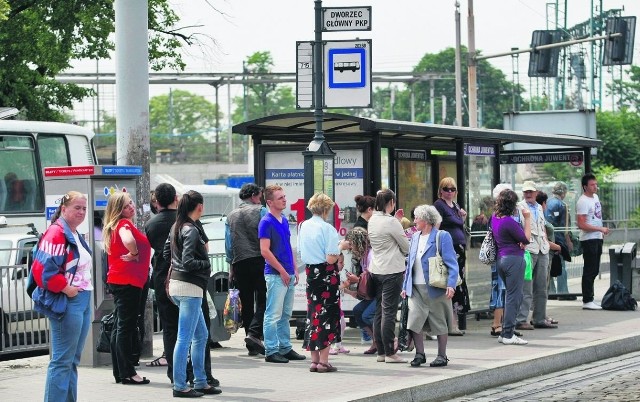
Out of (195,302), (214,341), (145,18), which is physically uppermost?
(145,18)

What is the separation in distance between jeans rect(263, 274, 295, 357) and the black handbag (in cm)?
174

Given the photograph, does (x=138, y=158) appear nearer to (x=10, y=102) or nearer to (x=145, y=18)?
(x=145, y=18)

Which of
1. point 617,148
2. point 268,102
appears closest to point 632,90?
point 268,102

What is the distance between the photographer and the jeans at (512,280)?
1393cm

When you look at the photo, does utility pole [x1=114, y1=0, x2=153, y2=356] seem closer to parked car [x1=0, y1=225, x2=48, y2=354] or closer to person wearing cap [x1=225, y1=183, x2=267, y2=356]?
person wearing cap [x1=225, y1=183, x2=267, y2=356]

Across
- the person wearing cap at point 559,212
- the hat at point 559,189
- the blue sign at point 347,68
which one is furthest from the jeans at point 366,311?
the hat at point 559,189

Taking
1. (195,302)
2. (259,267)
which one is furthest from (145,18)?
(195,302)

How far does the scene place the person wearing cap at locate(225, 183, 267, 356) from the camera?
13227 mm

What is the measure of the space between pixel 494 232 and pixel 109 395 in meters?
5.41

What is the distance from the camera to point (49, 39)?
28.8 meters

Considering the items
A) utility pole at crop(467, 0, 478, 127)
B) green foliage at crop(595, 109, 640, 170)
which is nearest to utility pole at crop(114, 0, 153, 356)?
Answer: utility pole at crop(467, 0, 478, 127)

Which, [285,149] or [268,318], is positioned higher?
[285,149]

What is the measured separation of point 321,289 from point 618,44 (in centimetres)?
2225

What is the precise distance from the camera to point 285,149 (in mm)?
15391
